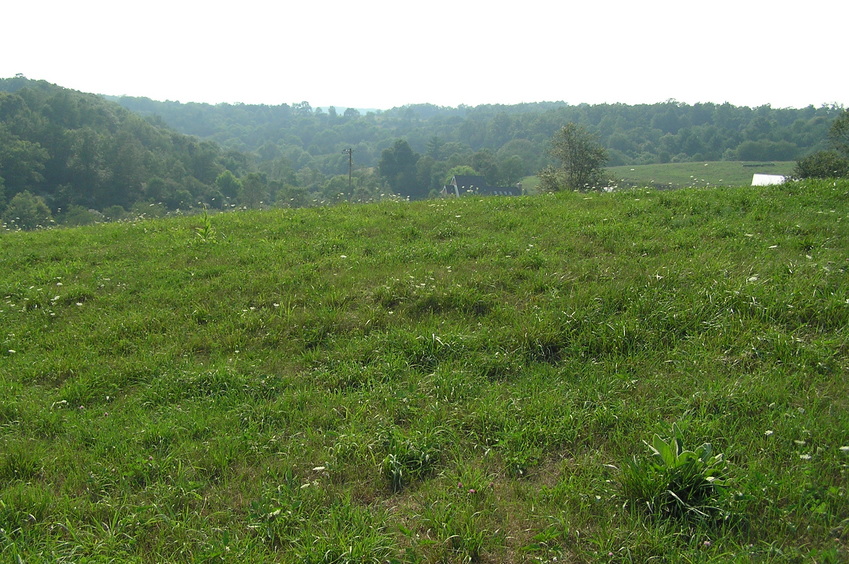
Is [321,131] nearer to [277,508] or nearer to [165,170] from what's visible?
[165,170]

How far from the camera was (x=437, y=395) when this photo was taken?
4301 mm

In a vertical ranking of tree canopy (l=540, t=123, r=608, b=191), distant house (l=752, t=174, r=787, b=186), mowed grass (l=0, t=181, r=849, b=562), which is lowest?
mowed grass (l=0, t=181, r=849, b=562)

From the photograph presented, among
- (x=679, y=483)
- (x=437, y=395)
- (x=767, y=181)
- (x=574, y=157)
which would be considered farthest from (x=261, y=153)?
(x=679, y=483)

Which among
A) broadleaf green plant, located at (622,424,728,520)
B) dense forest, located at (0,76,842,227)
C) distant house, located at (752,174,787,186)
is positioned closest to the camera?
broadleaf green plant, located at (622,424,728,520)

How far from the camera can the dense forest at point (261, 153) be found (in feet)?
243

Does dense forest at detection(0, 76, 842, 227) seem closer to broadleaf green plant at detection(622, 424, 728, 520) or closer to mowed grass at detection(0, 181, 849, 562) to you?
→ mowed grass at detection(0, 181, 849, 562)

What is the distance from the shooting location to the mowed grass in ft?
9.59

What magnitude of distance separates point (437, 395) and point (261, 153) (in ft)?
546

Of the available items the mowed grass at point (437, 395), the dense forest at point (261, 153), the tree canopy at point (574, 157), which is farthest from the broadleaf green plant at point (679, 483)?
the dense forest at point (261, 153)

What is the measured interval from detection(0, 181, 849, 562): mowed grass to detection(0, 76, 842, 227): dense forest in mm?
36294

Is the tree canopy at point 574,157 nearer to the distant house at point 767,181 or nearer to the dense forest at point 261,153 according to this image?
the dense forest at point 261,153

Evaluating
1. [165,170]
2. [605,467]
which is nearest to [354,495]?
[605,467]

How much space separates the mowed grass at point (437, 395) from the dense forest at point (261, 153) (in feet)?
119

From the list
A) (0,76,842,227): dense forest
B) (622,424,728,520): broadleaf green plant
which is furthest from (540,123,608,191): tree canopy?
(622,424,728,520): broadleaf green plant
